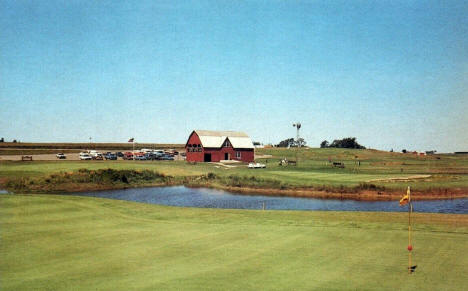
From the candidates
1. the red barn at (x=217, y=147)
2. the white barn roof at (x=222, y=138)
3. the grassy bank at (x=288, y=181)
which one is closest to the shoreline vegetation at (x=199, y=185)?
the grassy bank at (x=288, y=181)

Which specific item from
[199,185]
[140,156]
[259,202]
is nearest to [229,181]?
[199,185]

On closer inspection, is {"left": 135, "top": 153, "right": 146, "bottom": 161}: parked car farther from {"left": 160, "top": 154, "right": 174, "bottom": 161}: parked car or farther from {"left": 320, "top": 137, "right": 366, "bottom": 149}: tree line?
{"left": 320, "top": 137, "right": 366, "bottom": 149}: tree line

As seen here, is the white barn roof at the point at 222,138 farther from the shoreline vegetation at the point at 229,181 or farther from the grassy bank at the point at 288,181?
the shoreline vegetation at the point at 229,181

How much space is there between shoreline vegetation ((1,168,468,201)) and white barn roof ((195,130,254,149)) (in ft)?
79.8

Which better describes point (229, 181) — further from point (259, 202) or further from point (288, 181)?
point (259, 202)

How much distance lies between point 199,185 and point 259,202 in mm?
20294

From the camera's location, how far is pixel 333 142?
18062cm

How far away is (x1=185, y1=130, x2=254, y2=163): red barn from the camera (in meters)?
93.3

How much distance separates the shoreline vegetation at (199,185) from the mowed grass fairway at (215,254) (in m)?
31.1

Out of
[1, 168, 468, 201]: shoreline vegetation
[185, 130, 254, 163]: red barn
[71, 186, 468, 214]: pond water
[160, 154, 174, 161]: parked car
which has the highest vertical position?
[185, 130, 254, 163]: red barn

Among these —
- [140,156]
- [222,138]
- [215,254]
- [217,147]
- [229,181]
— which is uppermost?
[222,138]

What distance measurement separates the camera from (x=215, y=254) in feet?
50.6

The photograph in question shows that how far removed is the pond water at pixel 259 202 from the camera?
43.6 meters

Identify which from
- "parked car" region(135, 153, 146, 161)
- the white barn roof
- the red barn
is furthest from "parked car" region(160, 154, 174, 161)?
the white barn roof
